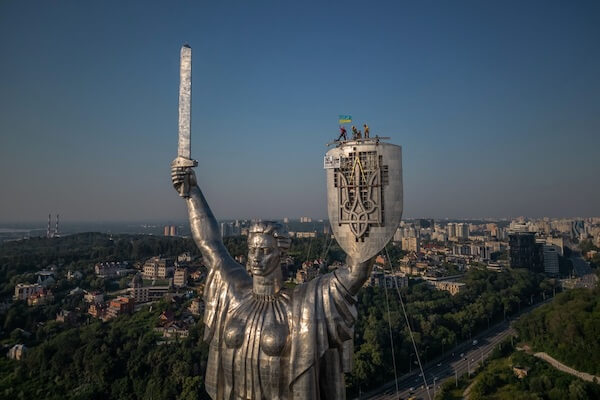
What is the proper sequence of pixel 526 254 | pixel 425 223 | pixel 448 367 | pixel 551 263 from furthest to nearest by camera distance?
1. pixel 425 223
2. pixel 551 263
3. pixel 526 254
4. pixel 448 367

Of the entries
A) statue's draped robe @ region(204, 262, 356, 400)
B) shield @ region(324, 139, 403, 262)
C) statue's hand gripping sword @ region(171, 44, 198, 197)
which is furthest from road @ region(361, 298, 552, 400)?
statue's hand gripping sword @ region(171, 44, 198, 197)

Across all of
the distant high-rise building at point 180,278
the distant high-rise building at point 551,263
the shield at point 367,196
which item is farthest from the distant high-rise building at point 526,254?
the shield at point 367,196

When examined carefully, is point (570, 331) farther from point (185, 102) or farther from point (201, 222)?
point (185, 102)

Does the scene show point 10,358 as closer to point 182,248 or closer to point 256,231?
point 256,231

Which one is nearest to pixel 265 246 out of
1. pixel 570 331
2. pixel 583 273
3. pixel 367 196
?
pixel 367 196

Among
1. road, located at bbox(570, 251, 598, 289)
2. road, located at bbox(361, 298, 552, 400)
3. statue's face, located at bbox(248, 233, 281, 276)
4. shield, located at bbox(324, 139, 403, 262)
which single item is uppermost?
shield, located at bbox(324, 139, 403, 262)

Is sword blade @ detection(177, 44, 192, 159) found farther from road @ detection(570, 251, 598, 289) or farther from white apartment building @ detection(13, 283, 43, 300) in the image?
road @ detection(570, 251, 598, 289)

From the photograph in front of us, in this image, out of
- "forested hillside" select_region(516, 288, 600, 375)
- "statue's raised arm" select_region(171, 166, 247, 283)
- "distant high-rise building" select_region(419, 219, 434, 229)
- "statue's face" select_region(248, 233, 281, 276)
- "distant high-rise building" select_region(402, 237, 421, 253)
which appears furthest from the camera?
"distant high-rise building" select_region(419, 219, 434, 229)
